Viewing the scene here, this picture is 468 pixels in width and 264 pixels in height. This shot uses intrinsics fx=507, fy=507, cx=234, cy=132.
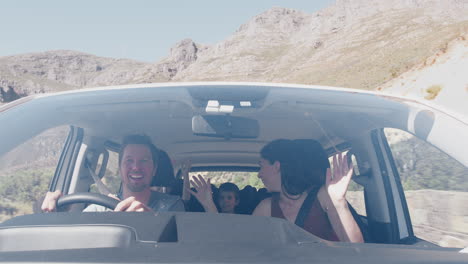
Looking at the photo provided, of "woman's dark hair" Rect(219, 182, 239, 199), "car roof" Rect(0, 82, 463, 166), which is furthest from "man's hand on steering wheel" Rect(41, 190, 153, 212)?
"woman's dark hair" Rect(219, 182, 239, 199)

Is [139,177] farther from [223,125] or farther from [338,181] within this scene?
[338,181]

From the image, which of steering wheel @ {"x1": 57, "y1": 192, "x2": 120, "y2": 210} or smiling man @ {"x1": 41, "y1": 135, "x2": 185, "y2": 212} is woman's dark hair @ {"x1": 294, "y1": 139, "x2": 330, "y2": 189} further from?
steering wheel @ {"x1": 57, "y1": 192, "x2": 120, "y2": 210}

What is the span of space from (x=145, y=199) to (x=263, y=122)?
41.8 inches

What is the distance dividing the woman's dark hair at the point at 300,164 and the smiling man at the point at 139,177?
0.57 metres

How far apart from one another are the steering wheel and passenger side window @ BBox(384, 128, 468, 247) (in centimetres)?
150

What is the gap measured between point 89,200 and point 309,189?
1086 millimetres

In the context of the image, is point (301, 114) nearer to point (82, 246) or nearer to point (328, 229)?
point (328, 229)

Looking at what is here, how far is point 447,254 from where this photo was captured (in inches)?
61.9

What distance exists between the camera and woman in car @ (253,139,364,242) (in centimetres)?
242

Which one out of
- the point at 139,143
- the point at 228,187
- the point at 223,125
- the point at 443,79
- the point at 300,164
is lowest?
the point at 228,187

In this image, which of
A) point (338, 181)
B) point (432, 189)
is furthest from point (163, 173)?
point (432, 189)

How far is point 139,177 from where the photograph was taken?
257 cm

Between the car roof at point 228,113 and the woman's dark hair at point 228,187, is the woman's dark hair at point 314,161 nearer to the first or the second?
the car roof at point 228,113

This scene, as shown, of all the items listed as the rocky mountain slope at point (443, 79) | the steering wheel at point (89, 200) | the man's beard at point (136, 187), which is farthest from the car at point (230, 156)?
the rocky mountain slope at point (443, 79)
